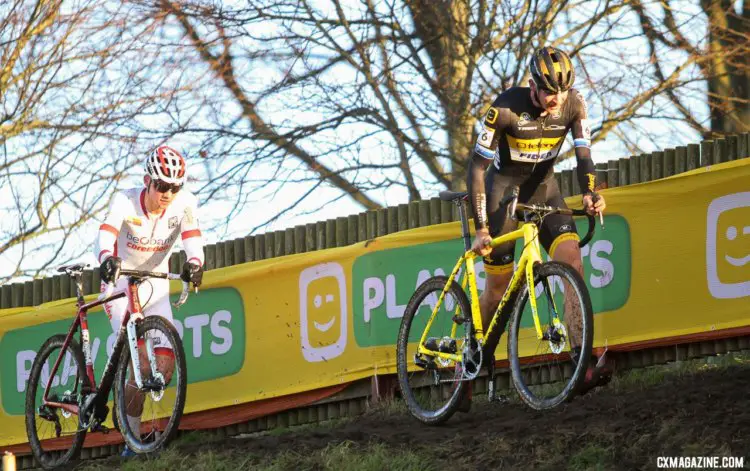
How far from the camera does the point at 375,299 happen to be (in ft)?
36.7

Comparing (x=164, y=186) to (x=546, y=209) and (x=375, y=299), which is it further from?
(x=546, y=209)

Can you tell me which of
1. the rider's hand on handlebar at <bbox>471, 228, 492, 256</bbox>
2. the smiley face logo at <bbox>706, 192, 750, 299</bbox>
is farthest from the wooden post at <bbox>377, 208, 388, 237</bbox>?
the rider's hand on handlebar at <bbox>471, 228, 492, 256</bbox>

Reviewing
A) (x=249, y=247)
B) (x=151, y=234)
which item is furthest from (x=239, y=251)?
(x=151, y=234)

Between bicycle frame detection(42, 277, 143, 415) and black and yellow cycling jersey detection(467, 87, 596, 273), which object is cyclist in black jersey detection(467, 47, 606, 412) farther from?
bicycle frame detection(42, 277, 143, 415)

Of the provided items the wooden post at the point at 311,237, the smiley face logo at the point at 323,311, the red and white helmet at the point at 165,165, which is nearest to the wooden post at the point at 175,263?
the wooden post at the point at 311,237

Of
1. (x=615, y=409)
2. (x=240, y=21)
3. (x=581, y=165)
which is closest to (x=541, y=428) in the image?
(x=615, y=409)

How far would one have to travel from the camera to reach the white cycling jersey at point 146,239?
937 centimetres

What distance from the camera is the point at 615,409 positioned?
301 inches

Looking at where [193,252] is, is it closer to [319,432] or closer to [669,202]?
[319,432]

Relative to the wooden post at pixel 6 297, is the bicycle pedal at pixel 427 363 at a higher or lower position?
lower

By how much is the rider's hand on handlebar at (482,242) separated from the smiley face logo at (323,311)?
11.3 ft

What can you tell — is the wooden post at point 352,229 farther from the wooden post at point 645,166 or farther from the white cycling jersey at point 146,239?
the wooden post at point 645,166

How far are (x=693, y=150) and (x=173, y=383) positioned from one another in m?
5.55

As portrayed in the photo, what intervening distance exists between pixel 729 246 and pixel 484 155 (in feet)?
7.00
